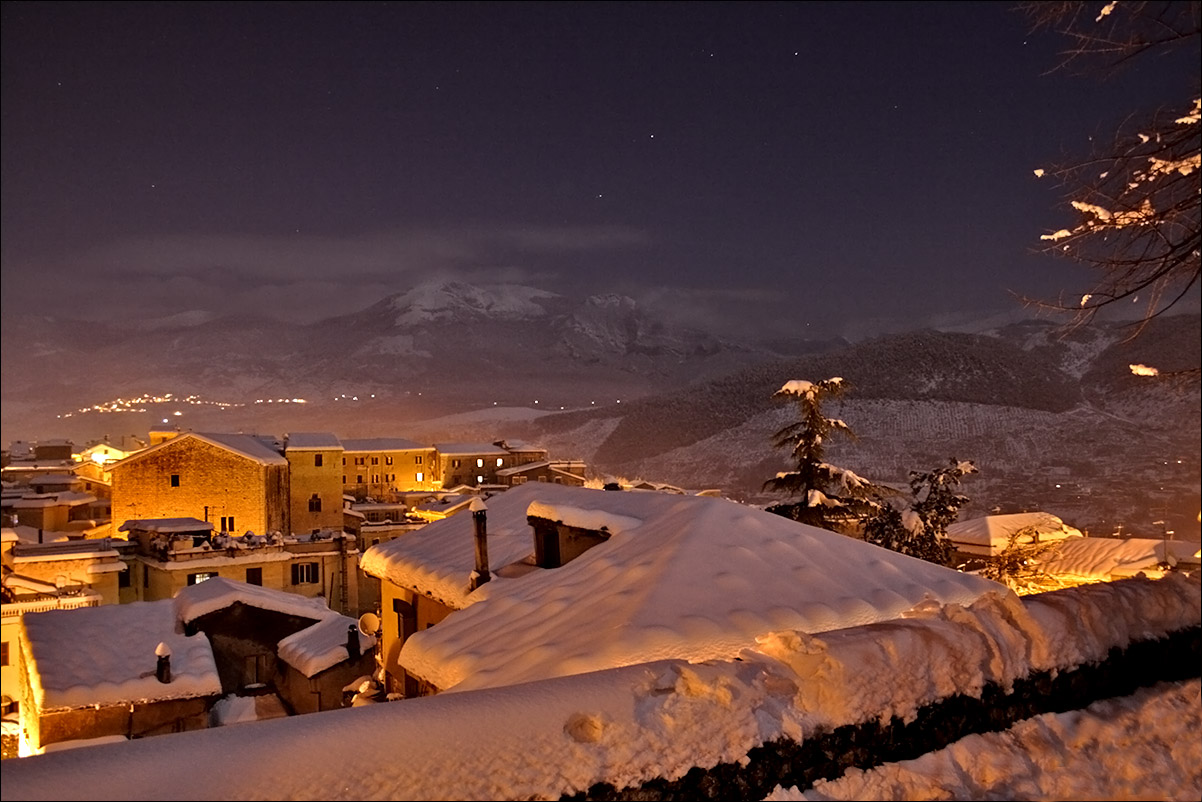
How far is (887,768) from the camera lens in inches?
181

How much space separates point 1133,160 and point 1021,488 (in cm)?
5889

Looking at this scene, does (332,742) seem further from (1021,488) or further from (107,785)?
(1021,488)

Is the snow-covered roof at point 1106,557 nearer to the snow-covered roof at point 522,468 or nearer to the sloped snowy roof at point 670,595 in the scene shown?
the sloped snowy roof at point 670,595

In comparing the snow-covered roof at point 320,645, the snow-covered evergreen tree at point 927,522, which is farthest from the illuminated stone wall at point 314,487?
the snow-covered evergreen tree at point 927,522

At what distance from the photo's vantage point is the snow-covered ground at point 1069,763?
4555mm

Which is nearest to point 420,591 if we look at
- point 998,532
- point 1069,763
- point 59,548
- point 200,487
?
point 1069,763

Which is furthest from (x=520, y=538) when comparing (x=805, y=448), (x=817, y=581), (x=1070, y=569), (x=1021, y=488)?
(x=1021, y=488)

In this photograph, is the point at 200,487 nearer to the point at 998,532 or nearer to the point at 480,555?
the point at 480,555

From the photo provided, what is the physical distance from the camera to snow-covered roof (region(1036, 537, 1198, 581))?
22109mm

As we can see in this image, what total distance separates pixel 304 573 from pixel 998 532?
29.8 m

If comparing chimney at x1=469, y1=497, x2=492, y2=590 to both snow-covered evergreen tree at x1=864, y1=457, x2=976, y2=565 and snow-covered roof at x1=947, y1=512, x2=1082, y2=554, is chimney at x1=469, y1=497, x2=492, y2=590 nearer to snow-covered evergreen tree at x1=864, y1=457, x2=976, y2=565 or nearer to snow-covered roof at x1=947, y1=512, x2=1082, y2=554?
snow-covered evergreen tree at x1=864, y1=457, x2=976, y2=565

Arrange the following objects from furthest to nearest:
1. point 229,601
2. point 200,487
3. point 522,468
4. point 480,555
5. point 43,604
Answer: point 522,468
point 200,487
point 43,604
point 229,601
point 480,555

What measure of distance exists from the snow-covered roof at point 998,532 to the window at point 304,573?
2816 cm

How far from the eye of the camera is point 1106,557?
940 inches
